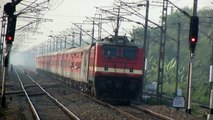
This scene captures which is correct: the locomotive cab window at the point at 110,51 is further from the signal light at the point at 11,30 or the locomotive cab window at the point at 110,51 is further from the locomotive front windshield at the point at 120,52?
the signal light at the point at 11,30

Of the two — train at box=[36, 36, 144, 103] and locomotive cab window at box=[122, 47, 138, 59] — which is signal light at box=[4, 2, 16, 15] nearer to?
train at box=[36, 36, 144, 103]

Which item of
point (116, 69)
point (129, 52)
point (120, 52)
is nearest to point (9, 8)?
point (116, 69)

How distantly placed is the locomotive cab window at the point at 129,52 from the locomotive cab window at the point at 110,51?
17.9 inches

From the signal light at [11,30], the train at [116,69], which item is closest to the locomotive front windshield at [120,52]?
the train at [116,69]

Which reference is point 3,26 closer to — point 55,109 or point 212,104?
point 55,109

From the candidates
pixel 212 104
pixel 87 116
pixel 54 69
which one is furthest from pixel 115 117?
pixel 54 69

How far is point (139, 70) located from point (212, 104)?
11872mm

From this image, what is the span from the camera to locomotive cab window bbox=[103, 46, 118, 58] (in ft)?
85.4

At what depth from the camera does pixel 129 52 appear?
2645cm

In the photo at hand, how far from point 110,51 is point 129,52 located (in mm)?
1092

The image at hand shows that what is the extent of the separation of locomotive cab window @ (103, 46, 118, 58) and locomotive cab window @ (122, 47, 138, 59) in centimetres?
46

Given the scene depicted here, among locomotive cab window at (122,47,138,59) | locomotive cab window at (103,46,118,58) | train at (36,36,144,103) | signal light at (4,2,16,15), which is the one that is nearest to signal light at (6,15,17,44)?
signal light at (4,2,16,15)

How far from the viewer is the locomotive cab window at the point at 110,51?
26.0 metres

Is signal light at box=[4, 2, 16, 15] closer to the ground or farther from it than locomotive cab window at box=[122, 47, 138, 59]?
farther from it
